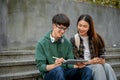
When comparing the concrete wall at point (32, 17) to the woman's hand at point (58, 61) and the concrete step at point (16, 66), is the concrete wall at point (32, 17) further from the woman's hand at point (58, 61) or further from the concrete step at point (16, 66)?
the woman's hand at point (58, 61)

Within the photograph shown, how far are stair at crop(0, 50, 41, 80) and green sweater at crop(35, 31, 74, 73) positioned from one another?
74 cm

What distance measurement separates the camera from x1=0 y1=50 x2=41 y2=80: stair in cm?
445

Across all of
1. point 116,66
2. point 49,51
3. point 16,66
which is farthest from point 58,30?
point 116,66

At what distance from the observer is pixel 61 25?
12.6 ft

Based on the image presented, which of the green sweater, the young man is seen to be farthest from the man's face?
the green sweater

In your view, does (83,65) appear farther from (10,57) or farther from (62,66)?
(10,57)

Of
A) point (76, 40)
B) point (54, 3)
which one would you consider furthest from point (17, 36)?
point (76, 40)

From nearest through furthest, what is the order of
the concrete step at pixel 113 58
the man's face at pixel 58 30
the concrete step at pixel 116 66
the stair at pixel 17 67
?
the man's face at pixel 58 30, the stair at pixel 17 67, the concrete step at pixel 116 66, the concrete step at pixel 113 58

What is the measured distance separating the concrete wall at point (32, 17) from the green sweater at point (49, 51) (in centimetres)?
177

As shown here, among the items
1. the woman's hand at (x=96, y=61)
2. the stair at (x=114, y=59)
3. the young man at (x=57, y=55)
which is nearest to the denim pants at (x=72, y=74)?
the young man at (x=57, y=55)

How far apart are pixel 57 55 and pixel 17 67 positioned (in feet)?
3.24

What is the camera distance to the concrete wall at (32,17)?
19.1 ft

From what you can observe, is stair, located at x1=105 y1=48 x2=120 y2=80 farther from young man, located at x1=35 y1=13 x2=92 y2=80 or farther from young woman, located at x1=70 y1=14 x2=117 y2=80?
young man, located at x1=35 y1=13 x2=92 y2=80

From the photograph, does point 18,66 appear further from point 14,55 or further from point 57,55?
point 57,55
